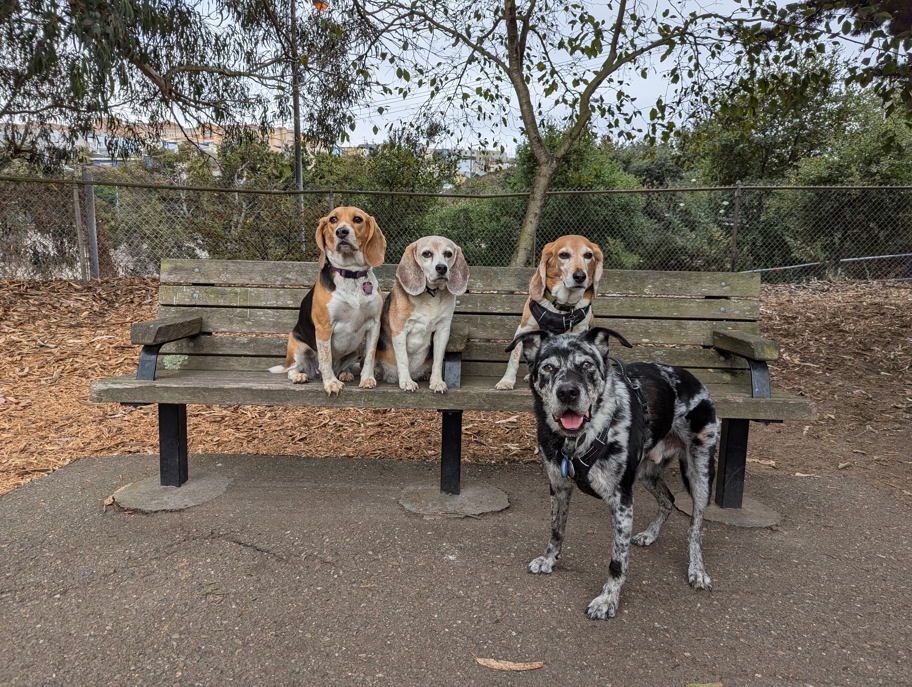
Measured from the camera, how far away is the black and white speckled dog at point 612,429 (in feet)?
7.90

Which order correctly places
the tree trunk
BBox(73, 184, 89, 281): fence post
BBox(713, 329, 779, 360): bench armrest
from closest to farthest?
1. BBox(713, 329, 779, 360): bench armrest
2. the tree trunk
3. BBox(73, 184, 89, 281): fence post

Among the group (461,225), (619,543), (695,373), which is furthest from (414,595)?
(461,225)

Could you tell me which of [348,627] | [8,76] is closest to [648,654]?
[348,627]

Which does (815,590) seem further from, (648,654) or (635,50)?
(635,50)

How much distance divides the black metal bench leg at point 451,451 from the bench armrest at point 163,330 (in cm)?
166

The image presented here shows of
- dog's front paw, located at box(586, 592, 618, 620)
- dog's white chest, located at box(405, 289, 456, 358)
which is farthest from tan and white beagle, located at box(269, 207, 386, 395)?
dog's front paw, located at box(586, 592, 618, 620)

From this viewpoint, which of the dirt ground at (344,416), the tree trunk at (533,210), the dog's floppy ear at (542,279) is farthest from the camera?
the tree trunk at (533,210)

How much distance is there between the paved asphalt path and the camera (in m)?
2.08

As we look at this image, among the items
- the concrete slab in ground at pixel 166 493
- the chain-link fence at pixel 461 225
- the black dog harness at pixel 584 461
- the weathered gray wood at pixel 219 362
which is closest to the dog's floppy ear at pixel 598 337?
the black dog harness at pixel 584 461

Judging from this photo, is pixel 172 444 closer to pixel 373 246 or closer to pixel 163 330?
pixel 163 330

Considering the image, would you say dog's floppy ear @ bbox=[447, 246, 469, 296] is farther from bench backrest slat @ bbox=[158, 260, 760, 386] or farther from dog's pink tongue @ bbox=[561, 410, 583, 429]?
dog's pink tongue @ bbox=[561, 410, 583, 429]

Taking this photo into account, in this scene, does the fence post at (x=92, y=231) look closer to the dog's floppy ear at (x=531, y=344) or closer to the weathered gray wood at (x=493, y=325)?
the weathered gray wood at (x=493, y=325)

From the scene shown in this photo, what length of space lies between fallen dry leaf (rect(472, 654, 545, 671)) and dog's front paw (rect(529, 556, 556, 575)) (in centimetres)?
59

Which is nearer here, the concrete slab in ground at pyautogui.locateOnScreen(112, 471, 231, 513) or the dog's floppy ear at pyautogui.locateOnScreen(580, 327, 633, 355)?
the dog's floppy ear at pyautogui.locateOnScreen(580, 327, 633, 355)
